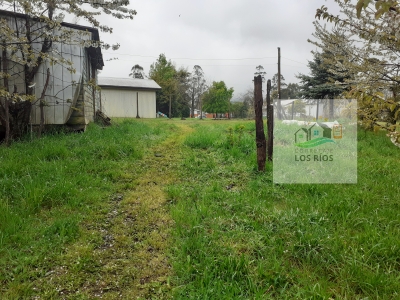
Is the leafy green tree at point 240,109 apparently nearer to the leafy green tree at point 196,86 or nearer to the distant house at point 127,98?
the leafy green tree at point 196,86

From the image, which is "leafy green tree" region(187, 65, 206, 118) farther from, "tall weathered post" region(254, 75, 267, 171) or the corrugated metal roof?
"tall weathered post" region(254, 75, 267, 171)

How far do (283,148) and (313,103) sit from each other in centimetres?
806

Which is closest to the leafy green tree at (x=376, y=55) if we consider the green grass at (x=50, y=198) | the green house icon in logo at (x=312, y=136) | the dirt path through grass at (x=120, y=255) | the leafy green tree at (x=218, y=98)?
the green house icon in logo at (x=312, y=136)

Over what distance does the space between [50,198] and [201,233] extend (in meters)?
1.88

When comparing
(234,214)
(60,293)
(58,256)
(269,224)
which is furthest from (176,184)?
(60,293)

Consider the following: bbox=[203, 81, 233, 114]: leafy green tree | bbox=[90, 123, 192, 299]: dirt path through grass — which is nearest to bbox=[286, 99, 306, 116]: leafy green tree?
bbox=[90, 123, 192, 299]: dirt path through grass

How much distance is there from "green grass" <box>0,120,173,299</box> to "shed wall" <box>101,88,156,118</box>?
35.3 ft

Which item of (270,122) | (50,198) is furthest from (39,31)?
(270,122)

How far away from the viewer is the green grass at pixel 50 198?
74.0 inches

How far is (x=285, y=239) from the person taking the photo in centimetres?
225

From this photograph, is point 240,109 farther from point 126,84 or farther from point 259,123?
point 259,123

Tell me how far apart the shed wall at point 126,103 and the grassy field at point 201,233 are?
38.7ft

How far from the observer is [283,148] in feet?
17.4

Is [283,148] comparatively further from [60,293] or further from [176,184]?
[60,293]
